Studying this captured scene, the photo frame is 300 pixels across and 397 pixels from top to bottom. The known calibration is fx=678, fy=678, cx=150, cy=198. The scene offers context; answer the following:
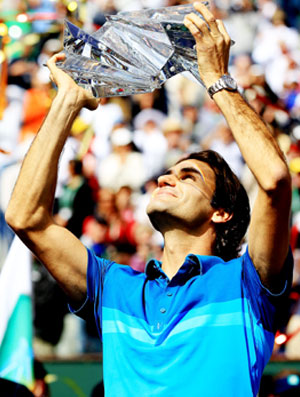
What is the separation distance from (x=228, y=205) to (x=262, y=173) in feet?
2.25

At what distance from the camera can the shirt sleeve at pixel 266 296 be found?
2.16 metres

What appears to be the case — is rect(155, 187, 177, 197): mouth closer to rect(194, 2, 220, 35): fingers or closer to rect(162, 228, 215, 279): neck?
rect(162, 228, 215, 279): neck

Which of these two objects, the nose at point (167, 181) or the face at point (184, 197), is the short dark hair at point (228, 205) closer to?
the face at point (184, 197)

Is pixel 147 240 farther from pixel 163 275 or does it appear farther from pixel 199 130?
pixel 163 275

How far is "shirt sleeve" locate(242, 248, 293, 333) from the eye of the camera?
7.09ft

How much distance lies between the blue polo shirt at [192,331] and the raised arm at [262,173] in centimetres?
8

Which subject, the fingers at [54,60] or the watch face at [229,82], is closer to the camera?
the watch face at [229,82]

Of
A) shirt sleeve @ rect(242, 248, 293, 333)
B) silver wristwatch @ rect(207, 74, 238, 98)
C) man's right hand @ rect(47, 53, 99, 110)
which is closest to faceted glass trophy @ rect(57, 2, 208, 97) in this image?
man's right hand @ rect(47, 53, 99, 110)

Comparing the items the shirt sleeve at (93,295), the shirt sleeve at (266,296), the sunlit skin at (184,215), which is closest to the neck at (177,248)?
the sunlit skin at (184,215)

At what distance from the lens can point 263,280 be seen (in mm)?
2162

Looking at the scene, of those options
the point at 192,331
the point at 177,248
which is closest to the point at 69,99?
the point at 177,248

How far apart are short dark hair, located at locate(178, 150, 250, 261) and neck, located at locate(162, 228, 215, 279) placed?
14 centimetres

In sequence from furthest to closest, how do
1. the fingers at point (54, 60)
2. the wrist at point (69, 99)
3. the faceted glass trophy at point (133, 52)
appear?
the fingers at point (54, 60), the wrist at point (69, 99), the faceted glass trophy at point (133, 52)

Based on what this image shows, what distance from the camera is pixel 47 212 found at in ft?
8.06
